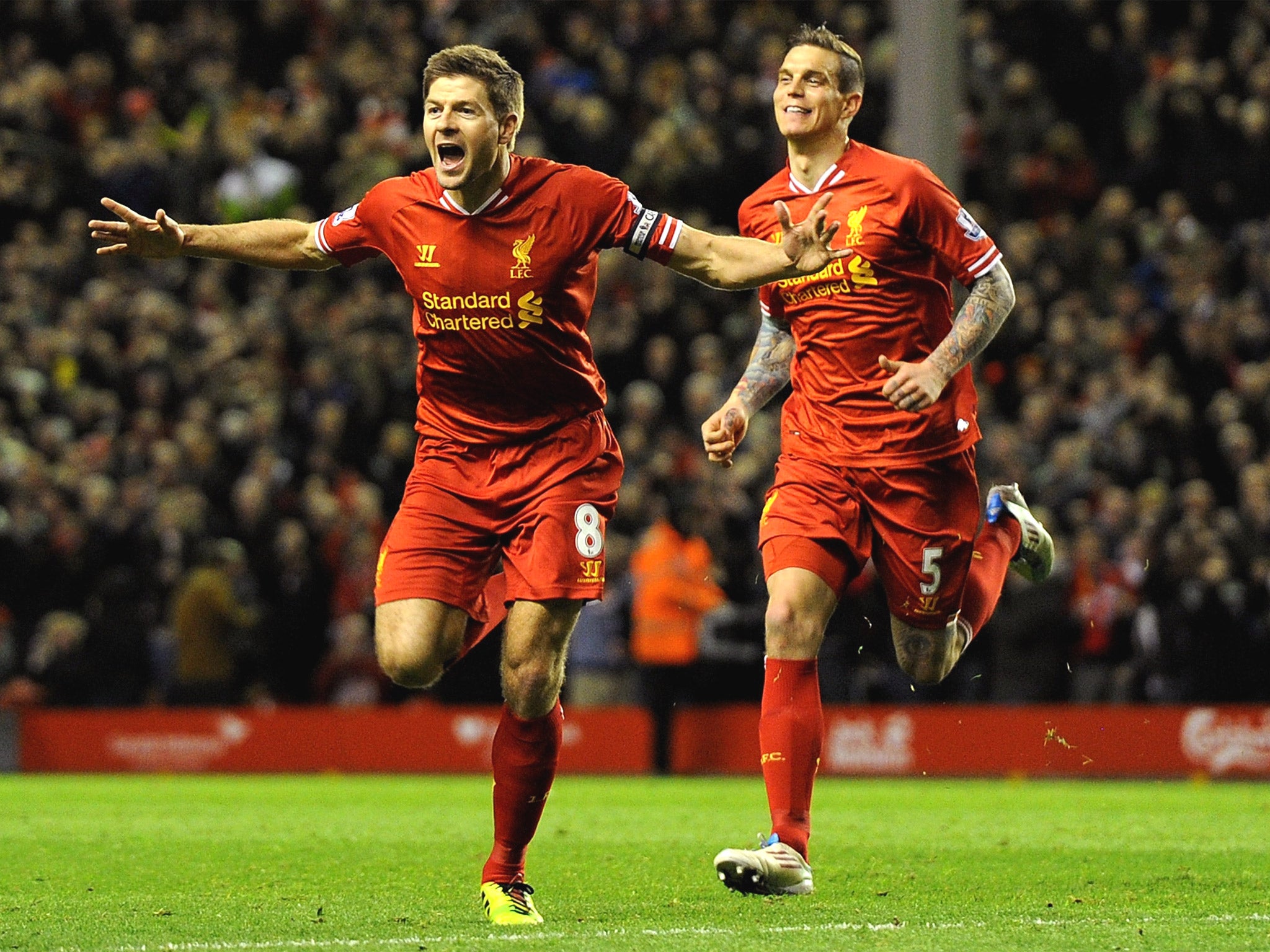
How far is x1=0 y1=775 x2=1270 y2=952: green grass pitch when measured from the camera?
612cm

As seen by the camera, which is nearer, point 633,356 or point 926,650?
point 926,650

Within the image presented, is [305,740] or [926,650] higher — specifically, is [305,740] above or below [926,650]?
below

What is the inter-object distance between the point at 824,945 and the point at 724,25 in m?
17.0

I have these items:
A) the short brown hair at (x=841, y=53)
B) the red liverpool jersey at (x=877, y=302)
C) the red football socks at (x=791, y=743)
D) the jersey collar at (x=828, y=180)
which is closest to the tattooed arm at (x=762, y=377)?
the red liverpool jersey at (x=877, y=302)

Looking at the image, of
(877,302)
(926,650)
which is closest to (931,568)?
(926,650)

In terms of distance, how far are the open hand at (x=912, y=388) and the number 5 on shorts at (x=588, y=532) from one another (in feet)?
3.33

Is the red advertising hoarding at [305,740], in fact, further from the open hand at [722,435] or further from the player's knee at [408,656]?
the player's knee at [408,656]

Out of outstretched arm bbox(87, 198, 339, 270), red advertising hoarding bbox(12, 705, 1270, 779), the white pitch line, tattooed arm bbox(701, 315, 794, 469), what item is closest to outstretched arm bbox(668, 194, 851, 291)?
tattooed arm bbox(701, 315, 794, 469)

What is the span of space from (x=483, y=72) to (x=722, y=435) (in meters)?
1.48

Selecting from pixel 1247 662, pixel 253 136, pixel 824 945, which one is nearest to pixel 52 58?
pixel 253 136

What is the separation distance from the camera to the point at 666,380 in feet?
59.0

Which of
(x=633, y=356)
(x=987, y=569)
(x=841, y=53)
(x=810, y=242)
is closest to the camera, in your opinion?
(x=810, y=242)

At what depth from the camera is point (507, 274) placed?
6.82 m

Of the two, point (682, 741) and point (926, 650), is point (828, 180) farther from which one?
point (682, 741)
